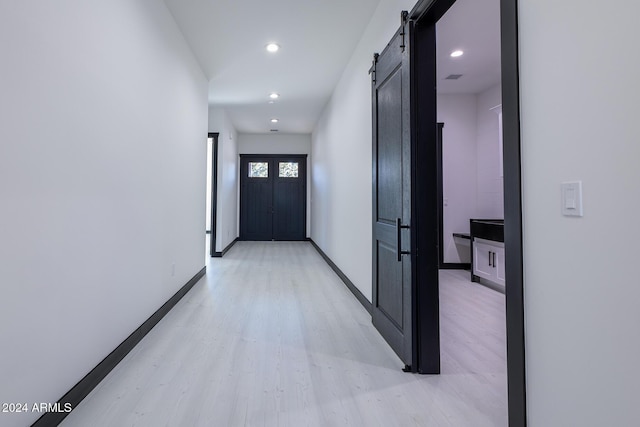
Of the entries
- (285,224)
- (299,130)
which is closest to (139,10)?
(299,130)

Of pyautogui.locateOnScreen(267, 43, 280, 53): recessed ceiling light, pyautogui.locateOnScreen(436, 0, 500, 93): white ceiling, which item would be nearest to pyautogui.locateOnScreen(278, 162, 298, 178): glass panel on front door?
pyautogui.locateOnScreen(436, 0, 500, 93): white ceiling

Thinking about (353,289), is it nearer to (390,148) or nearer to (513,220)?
(390,148)

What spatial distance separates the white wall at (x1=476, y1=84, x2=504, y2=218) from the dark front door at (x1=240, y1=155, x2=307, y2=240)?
187 inches

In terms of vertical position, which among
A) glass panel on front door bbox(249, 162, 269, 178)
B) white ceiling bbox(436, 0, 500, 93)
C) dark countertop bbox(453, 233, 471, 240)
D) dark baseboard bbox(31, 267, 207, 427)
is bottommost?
dark baseboard bbox(31, 267, 207, 427)

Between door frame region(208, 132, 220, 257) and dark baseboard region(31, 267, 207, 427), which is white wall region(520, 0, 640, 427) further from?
door frame region(208, 132, 220, 257)

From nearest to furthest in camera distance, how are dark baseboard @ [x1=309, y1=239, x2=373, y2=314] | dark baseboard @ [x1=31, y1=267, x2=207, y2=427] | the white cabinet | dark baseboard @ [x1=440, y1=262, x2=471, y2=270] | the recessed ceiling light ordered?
dark baseboard @ [x1=31, y1=267, x2=207, y2=427] < dark baseboard @ [x1=309, y1=239, x2=373, y2=314] < the recessed ceiling light < the white cabinet < dark baseboard @ [x1=440, y1=262, x2=471, y2=270]

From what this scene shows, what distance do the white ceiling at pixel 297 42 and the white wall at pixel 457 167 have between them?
0.28 meters

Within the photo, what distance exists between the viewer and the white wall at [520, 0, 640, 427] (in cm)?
86

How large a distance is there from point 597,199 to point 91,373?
7.77 ft

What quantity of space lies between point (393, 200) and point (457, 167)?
3.58 m

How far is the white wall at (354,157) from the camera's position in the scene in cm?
314

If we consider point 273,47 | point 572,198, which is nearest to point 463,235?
point 273,47

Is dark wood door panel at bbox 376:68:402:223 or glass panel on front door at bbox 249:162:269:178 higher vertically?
glass panel on front door at bbox 249:162:269:178

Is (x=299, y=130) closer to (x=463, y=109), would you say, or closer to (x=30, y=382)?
(x=463, y=109)
